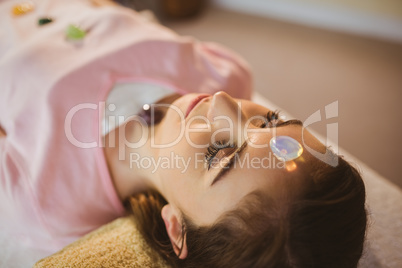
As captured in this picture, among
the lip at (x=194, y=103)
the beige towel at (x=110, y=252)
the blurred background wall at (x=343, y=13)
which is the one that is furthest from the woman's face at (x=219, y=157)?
the blurred background wall at (x=343, y=13)

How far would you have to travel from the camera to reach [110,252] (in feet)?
2.22

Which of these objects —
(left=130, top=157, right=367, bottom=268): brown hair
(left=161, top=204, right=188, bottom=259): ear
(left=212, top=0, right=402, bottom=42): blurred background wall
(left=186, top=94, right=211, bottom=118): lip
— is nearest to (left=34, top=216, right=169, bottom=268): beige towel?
(left=161, top=204, right=188, bottom=259): ear

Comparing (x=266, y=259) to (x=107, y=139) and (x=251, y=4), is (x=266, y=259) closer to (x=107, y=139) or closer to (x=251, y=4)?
(x=107, y=139)

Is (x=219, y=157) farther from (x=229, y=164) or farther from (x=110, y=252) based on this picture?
(x=110, y=252)

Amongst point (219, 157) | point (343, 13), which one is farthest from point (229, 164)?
point (343, 13)

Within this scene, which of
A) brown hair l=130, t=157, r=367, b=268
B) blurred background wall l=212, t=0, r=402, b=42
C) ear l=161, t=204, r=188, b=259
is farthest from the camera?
blurred background wall l=212, t=0, r=402, b=42

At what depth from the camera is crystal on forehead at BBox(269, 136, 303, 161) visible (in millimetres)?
542

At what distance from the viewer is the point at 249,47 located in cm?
201

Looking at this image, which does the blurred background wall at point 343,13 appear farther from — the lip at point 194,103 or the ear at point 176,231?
the ear at point 176,231

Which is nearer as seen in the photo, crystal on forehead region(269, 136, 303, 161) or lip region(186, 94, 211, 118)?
crystal on forehead region(269, 136, 303, 161)

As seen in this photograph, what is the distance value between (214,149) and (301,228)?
203mm

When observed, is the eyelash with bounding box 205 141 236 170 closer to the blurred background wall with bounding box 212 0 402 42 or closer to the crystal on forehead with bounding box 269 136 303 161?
the crystal on forehead with bounding box 269 136 303 161

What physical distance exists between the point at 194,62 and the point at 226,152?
50cm

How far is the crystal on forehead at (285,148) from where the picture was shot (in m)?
0.54
